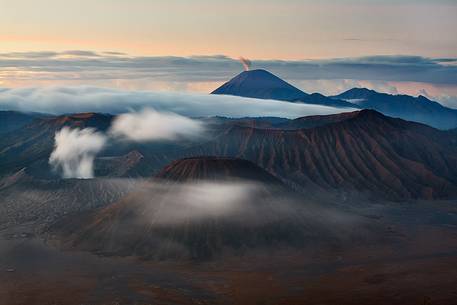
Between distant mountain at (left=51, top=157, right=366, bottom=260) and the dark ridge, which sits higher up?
the dark ridge

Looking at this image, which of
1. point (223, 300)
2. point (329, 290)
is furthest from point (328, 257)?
point (223, 300)

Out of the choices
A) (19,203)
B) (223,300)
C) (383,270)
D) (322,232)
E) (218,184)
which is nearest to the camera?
(223,300)

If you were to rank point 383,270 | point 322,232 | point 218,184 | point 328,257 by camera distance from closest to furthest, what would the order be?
point 383,270 → point 328,257 → point 322,232 → point 218,184

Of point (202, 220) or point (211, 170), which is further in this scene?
point (211, 170)

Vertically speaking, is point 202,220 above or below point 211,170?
below

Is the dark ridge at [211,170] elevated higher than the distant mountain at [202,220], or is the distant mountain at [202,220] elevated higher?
the dark ridge at [211,170]

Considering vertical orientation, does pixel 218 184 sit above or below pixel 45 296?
above

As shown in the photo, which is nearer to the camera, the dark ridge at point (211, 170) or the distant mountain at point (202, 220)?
the distant mountain at point (202, 220)

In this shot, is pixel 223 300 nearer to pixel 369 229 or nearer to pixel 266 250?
pixel 266 250

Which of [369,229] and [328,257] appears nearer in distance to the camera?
[328,257]

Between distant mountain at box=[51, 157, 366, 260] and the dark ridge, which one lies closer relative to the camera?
distant mountain at box=[51, 157, 366, 260]
